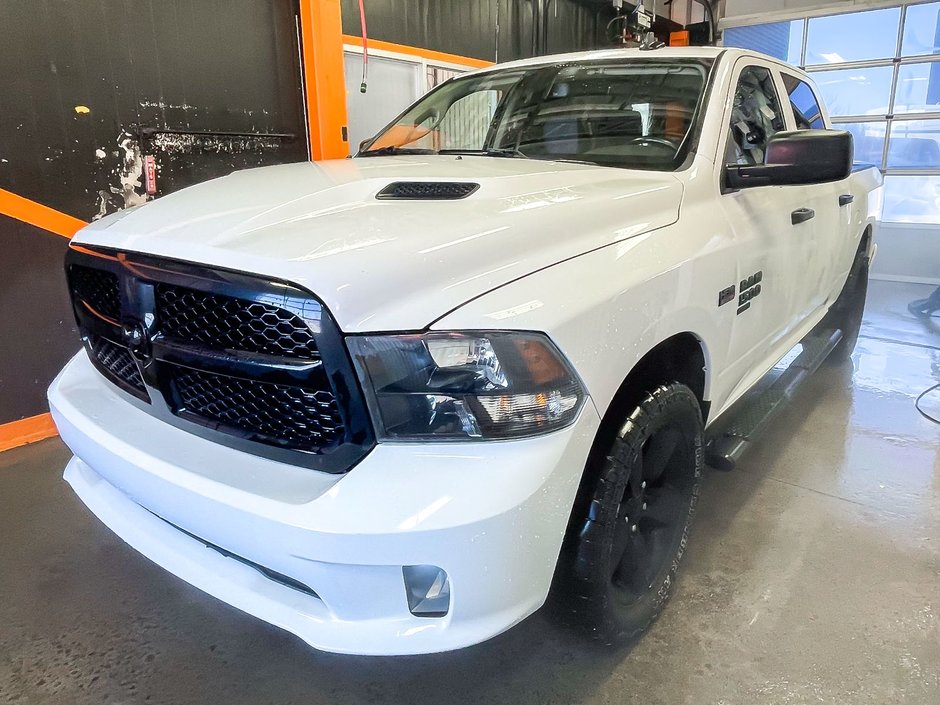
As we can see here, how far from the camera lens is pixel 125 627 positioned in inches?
75.0

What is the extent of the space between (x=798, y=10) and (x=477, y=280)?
30.7ft

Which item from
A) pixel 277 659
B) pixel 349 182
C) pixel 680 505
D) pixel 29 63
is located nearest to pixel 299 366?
pixel 349 182

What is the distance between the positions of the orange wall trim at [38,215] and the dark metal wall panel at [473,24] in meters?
2.37

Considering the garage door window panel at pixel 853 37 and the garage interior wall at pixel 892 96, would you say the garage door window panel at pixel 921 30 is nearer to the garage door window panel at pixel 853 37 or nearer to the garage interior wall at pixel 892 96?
the garage interior wall at pixel 892 96

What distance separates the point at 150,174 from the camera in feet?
11.7

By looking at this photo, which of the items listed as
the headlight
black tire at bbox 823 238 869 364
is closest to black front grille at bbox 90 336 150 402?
the headlight

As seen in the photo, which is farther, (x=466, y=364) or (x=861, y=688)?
(x=861, y=688)

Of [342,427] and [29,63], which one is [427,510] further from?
[29,63]

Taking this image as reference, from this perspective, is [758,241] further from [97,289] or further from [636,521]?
[97,289]

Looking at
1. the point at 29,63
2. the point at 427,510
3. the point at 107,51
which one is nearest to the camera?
the point at 427,510

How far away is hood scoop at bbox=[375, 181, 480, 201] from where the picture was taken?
5.01ft

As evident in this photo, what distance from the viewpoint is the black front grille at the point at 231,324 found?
1.19 m

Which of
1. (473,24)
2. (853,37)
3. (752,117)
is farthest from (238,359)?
(853,37)

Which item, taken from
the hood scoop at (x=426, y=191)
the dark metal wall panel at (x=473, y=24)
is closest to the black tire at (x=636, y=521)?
the hood scoop at (x=426, y=191)
